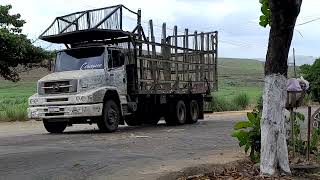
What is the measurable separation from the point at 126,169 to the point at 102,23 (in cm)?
956

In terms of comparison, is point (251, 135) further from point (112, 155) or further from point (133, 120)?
point (133, 120)

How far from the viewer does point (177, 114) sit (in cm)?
2145

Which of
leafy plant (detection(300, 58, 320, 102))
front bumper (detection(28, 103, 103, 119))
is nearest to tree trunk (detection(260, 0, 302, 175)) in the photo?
front bumper (detection(28, 103, 103, 119))

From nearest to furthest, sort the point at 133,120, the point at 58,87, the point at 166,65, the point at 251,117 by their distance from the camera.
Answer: the point at 251,117, the point at 58,87, the point at 166,65, the point at 133,120

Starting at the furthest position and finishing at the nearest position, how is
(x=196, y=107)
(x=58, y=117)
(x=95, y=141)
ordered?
1. (x=196, y=107)
2. (x=58, y=117)
3. (x=95, y=141)

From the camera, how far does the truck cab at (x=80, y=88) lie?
55.8ft

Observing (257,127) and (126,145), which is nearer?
(257,127)

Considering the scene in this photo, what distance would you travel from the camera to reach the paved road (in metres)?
9.58

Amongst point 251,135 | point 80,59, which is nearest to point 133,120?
point 80,59

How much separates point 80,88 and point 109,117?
130 cm

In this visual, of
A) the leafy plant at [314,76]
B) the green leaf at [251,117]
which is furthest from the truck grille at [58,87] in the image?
the leafy plant at [314,76]

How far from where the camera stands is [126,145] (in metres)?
13.8

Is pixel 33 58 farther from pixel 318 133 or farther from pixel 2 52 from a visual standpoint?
pixel 318 133

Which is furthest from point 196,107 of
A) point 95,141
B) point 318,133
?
point 318,133
